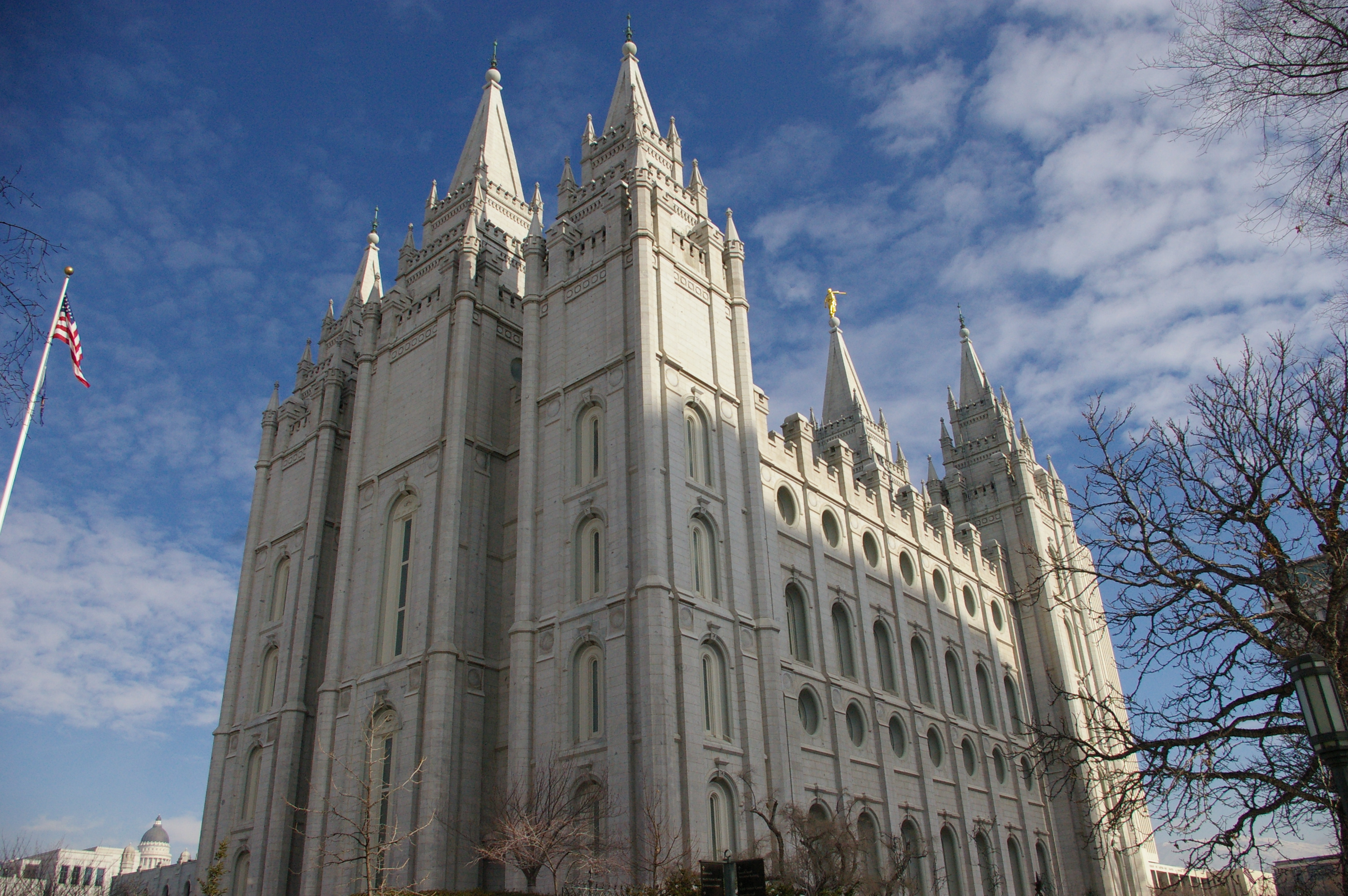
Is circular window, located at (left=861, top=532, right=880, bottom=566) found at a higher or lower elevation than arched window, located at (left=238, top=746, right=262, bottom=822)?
higher

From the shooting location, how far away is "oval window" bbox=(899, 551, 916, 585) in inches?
1682

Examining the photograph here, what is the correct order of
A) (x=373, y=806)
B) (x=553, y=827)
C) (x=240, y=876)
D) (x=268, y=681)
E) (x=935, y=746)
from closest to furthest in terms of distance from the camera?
(x=553, y=827)
(x=373, y=806)
(x=240, y=876)
(x=935, y=746)
(x=268, y=681)

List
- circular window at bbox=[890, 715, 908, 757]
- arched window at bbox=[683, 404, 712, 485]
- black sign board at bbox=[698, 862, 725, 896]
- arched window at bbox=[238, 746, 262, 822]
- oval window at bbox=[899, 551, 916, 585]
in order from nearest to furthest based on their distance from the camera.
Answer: black sign board at bbox=[698, 862, 725, 896] < arched window at bbox=[683, 404, 712, 485] < circular window at bbox=[890, 715, 908, 757] < arched window at bbox=[238, 746, 262, 822] < oval window at bbox=[899, 551, 916, 585]

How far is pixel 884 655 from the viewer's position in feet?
129

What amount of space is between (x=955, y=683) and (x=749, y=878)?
3409 centimetres

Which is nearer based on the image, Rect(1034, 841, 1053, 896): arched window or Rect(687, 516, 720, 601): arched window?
Rect(687, 516, 720, 601): arched window

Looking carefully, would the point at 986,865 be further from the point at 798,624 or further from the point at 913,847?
the point at 798,624

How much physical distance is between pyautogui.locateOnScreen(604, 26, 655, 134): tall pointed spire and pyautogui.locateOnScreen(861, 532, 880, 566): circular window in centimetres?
1802

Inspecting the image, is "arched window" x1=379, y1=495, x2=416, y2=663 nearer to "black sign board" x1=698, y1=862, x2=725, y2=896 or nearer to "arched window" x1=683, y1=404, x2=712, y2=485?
"arched window" x1=683, y1=404, x2=712, y2=485

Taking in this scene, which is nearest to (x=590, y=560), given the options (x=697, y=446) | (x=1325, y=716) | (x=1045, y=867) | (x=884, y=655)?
(x=697, y=446)

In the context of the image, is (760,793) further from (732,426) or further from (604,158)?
(604,158)

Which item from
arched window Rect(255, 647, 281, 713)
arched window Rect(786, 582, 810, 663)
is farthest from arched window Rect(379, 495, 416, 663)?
arched window Rect(786, 582, 810, 663)

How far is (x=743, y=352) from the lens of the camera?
111 ft

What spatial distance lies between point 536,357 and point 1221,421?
81.6 ft
